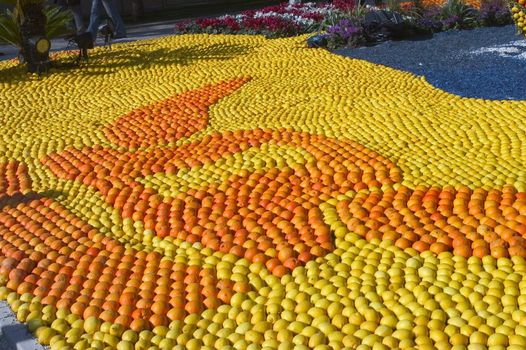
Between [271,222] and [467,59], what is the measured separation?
705 centimetres

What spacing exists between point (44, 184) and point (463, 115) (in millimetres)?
4435

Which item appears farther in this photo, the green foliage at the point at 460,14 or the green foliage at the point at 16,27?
the green foliage at the point at 460,14

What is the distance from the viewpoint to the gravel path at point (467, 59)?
9.08m

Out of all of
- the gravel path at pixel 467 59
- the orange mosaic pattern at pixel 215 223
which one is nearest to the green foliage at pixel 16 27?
the gravel path at pixel 467 59

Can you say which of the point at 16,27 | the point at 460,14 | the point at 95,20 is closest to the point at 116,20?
the point at 95,20

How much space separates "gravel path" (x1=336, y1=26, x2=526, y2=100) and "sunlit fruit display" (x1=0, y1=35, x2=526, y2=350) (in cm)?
61

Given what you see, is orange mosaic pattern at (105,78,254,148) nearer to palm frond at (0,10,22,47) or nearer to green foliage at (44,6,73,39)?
palm frond at (0,10,22,47)

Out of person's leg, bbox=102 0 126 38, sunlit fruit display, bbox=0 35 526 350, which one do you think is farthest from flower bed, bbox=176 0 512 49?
sunlit fruit display, bbox=0 35 526 350

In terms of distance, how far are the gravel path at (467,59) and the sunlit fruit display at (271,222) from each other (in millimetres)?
614

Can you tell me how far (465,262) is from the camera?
4.39 m

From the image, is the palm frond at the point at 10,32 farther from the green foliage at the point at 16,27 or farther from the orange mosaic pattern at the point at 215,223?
the orange mosaic pattern at the point at 215,223

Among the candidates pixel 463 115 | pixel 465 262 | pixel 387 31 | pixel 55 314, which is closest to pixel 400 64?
pixel 387 31

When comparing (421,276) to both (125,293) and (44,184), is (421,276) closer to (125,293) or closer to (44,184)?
(125,293)

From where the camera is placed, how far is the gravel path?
9078mm
